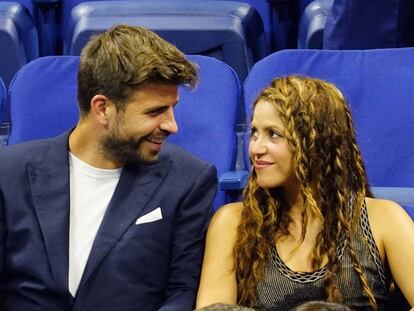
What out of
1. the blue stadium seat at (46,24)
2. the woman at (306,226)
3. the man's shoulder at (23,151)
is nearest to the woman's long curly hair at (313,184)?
the woman at (306,226)

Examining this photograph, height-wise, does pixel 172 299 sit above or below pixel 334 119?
below

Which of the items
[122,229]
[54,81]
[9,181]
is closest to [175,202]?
[122,229]

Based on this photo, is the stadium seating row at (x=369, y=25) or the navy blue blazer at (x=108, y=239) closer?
the navy blue blazer at (x=108, y=239)

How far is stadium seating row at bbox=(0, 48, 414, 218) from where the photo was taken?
105 cm

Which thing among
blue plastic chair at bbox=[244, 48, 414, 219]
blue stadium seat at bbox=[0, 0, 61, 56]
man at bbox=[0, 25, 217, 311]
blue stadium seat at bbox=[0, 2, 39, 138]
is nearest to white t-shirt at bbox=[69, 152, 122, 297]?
man at bbox=[0, 25, 217, 311]

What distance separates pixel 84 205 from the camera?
0.91m

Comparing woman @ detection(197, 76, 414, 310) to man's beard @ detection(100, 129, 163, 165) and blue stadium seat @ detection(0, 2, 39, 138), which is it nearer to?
man's beard @ detection(100, 129, 163, 165)

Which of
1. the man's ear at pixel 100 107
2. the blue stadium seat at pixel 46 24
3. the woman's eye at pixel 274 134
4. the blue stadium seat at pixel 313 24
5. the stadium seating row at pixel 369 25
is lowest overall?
the blue stadium seat at pixel 46 24

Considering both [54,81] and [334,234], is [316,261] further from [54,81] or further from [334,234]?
[54,81]

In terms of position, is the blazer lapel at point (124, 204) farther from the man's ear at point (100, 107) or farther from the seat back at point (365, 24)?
the seat back at point (365, 24)

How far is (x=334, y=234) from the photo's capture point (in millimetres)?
872

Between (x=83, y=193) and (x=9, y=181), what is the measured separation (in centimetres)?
7

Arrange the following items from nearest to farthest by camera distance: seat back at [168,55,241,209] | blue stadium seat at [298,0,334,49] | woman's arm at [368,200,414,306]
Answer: woman's arm at [368,200,414,306] < seat back at [168,55,241,209] < blue stadium seat at [298,0,334,49]

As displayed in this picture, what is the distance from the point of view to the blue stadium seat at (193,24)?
1282 millimetres
